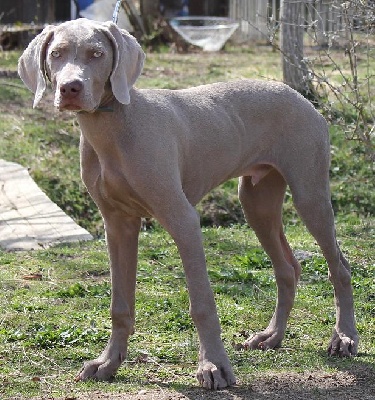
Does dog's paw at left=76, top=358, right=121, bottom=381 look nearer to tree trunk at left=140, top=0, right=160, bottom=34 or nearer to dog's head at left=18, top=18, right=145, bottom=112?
dog's head at left=18, top=18, right=145, bottom=112

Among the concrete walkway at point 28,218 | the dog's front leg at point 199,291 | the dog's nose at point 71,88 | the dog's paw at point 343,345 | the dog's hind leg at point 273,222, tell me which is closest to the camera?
the dog's nose at point 71,88

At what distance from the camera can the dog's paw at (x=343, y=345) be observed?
5438mm

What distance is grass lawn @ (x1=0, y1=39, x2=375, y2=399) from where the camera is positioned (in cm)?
502

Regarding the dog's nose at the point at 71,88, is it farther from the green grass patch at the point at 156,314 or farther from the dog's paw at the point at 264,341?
the dog's paw at the point at 264,341

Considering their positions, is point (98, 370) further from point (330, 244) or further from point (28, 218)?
point (28, 218)

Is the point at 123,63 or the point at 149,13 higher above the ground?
the point at 123,63

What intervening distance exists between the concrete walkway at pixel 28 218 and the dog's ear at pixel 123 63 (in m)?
3.72

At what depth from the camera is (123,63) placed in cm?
468

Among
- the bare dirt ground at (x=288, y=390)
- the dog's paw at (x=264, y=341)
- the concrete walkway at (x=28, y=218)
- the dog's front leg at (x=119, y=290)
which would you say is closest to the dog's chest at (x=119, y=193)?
the dog's front leg at (x=119, y=290)

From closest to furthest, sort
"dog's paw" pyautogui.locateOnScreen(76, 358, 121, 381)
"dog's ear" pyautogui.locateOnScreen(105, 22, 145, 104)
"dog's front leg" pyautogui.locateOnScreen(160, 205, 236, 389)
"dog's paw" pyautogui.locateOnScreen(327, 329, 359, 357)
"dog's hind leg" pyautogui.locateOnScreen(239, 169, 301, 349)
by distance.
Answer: "dog's ear" pyautogui.locateOnScreen(105, 22, 145, 104) < "dog's front leg" pyautogui.locateOnScreen(160, 205, 236, 389) < "dog's paw" pyautogui.locateOnScreen(76, 358, 121, 381) < "dog's paw" pyautogui.locateOnScreen(327, 329, 359, 357) < "dog's hind leg" pyautogui.locateOnScreen(239, 169, 301, 349)

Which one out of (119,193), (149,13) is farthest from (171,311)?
(149,13)

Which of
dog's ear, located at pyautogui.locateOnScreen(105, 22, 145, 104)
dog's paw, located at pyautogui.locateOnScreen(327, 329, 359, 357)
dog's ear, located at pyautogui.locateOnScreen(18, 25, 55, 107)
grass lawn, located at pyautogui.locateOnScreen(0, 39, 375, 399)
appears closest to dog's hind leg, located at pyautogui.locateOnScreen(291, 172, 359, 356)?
dog's paw, located at pyautogui.locateOnScreen(327, 329, 359, 357)

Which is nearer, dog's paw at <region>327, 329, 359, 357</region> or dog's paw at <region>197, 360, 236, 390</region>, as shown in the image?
dog's paw at <region>197, 360, 236, 390</region>

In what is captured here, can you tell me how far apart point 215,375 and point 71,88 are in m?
1.55
